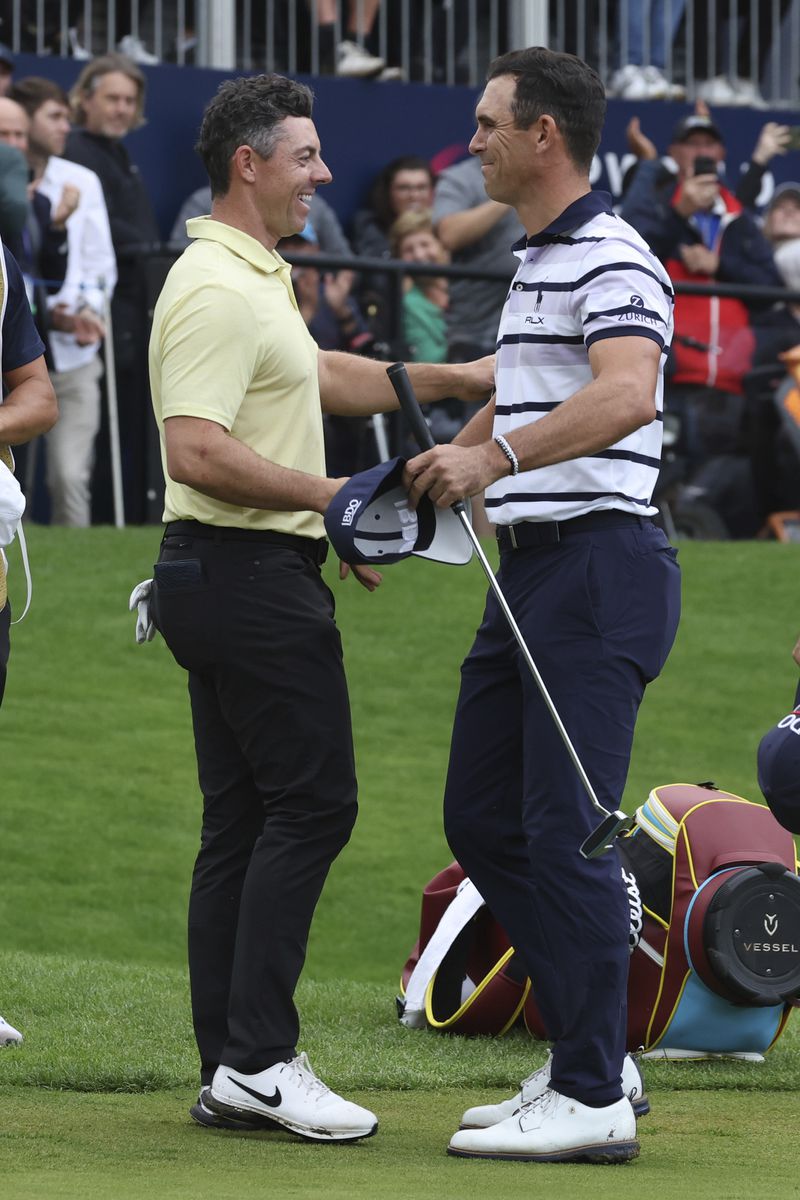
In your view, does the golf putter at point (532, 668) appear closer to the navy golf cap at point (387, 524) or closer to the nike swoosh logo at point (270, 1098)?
the navy golf cap at point (387, 524)

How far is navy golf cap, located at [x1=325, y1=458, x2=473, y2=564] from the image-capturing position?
13.7ft

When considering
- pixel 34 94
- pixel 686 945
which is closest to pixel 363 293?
pixel 34 94

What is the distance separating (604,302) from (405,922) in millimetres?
4438

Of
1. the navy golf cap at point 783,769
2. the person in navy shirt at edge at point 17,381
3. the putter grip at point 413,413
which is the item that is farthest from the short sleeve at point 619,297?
the person in navy shirt at edge at point 17,381

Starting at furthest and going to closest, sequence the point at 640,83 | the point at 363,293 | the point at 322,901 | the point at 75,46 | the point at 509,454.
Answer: the point at 640,83 → the point at 75,46 → the point at 363,293 → the point at 322,901 → the point at 509,454

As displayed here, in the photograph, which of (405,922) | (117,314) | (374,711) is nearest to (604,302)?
(405,922)

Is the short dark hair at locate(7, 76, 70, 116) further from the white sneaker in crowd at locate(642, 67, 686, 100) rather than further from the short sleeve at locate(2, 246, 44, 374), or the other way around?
the short sleeve at locate(2, 246, 44, 374)

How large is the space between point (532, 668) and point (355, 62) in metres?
10.5

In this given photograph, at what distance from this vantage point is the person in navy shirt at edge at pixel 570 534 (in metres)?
4.19

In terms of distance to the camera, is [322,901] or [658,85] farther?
[658,85]

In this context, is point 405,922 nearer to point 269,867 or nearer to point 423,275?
point 269,867

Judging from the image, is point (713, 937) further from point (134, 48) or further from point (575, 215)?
point (134, 48)

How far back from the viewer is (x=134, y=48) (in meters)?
13.5

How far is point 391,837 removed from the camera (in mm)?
8891
